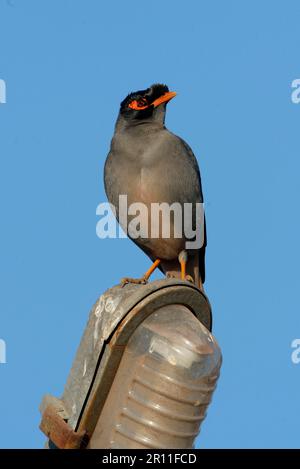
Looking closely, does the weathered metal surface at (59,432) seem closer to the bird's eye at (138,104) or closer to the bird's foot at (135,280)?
the bird's foot at (135,280)

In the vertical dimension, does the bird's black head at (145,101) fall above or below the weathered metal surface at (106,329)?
above

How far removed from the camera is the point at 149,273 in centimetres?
690

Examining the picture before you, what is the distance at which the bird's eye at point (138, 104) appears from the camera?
22.7ft

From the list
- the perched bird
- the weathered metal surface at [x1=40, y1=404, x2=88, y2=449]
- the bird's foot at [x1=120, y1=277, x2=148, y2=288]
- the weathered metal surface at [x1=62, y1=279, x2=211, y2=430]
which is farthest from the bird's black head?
the weathered metal surface at [x1=40, y1=404, x2=88, y2=449]

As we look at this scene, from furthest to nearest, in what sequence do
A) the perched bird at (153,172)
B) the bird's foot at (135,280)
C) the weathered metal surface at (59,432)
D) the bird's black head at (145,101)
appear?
the bird's black head at (145,101), the perched bird at (153,172), the bird's foot at (135,280), the weathered metal surface at (59,432)

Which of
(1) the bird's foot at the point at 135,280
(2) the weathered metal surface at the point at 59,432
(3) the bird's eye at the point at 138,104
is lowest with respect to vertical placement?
(1) the bird's foot at the point at 135,280

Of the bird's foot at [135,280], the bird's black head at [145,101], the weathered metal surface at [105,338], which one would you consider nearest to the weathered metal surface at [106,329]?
the weathered metal surface at [105,338]

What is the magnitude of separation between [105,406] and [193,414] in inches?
13.0

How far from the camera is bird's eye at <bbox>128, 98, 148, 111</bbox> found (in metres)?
6.91

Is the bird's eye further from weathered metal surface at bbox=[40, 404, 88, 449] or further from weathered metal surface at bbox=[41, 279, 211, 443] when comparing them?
weathered metal surface at bbox=[40, 404, 88, 449]

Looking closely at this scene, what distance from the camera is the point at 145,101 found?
22.7 ft
